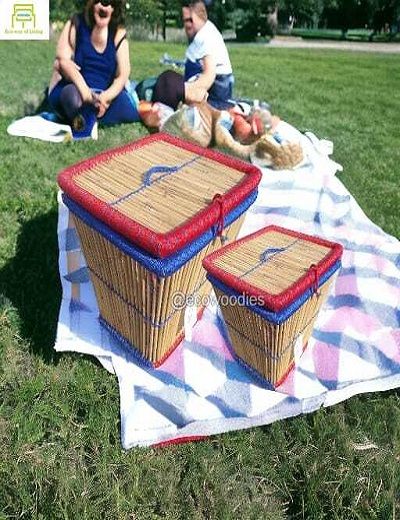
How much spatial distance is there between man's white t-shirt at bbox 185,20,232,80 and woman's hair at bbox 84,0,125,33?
0.68m

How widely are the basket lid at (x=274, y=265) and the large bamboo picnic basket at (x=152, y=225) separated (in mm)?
103

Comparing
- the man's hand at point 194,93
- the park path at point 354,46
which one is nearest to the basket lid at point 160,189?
the man's hand at point 194,93

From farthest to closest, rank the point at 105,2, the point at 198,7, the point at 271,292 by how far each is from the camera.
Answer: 1. the point at 198,7
2. the point at 105,2
3. the point at 271,292

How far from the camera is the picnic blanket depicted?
2.34 meters

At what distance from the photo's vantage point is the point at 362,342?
271cm

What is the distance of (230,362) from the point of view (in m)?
2.61

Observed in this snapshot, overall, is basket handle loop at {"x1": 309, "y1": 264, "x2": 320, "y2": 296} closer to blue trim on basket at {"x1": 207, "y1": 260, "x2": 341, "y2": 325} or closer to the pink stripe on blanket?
blue trim on basket at {"x1": 207, "y1": 260, "x2": 341, "y2": 325}

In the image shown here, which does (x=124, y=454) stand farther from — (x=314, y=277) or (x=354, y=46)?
(x=354, y=46)

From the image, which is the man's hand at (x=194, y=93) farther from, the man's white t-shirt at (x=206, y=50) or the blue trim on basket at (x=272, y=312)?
the blue trim on basket at (x=272, y=312)

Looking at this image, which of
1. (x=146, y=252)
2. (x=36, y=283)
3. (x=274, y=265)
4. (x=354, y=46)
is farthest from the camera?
(x=354, y=46)

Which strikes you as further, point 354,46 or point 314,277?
point 354,46

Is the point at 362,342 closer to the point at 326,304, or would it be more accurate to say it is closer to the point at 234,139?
the point at 326,304

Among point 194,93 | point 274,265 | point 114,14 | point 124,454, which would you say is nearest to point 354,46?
point 194,93

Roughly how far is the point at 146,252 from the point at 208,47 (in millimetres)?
3716
